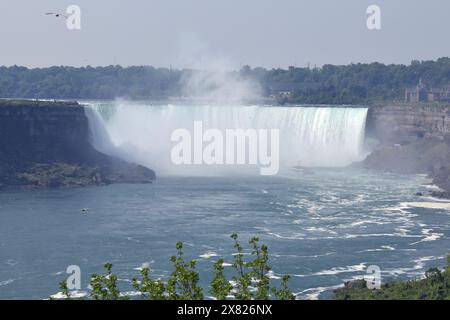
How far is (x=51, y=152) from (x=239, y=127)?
1261 cm

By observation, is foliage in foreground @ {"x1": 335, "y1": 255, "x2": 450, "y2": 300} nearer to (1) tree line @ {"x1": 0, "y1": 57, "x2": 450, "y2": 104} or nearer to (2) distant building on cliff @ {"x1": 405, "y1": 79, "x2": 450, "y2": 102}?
(2) distant building on cliff @ {"x1": 405, "y1": 79, "x2": 450, "y2": 102}

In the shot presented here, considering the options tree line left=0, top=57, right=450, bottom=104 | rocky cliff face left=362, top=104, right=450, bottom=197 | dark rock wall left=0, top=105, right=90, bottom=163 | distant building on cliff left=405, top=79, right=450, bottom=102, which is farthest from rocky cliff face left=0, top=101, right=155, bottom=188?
tree line left=0, top=57, right=450, bottom=104

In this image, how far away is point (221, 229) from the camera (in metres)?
24.6

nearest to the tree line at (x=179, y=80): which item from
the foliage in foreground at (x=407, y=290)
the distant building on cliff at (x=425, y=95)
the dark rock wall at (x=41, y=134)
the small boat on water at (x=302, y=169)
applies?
the distant building on cliff at (x=425, y=95)

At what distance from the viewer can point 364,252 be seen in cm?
2164

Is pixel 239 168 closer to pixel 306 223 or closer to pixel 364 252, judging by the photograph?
pixel 306 223

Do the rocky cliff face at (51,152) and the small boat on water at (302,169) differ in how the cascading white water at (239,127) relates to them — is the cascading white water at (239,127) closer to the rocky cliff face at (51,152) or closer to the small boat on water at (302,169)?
the small boat on water at (302,169)

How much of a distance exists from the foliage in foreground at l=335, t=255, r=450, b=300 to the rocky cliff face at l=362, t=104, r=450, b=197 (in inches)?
776

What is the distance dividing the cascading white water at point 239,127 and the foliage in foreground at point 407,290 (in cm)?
2588

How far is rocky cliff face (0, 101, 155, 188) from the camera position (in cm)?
3625

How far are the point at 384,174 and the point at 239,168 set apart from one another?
22.2 ft

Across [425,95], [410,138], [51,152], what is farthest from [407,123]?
[51,152]

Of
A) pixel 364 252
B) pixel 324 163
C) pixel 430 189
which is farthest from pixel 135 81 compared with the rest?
pixel 364 252

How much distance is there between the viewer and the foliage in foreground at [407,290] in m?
16.3
